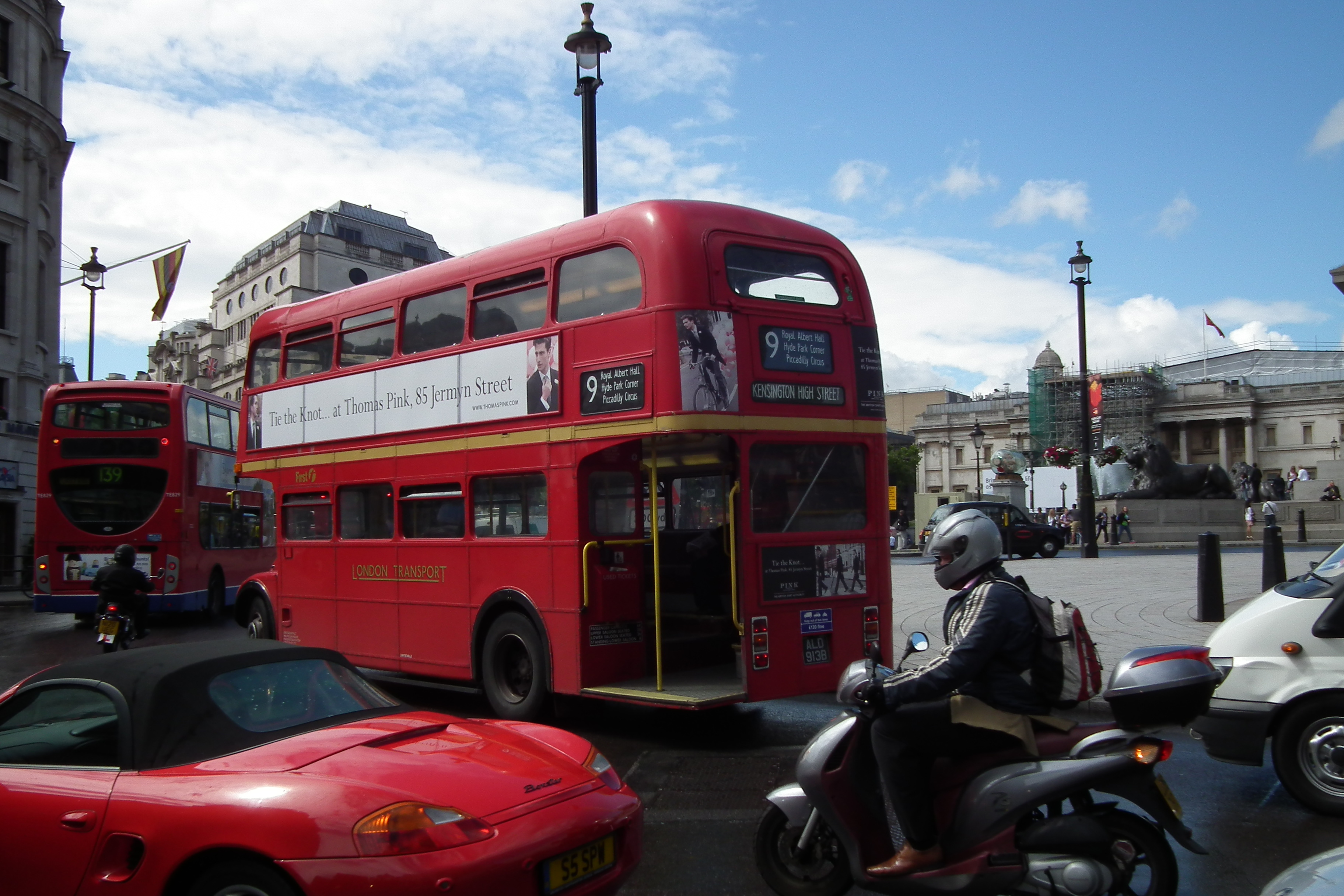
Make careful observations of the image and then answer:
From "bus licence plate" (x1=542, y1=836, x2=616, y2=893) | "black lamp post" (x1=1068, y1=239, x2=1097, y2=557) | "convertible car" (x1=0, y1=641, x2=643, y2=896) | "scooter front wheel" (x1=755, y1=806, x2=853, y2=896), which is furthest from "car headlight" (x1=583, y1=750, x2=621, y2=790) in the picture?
"black lamp post" (x1=1068, y1=239, x2=1097, y2=557)

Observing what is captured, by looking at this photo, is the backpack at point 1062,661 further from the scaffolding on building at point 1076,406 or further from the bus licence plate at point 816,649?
the scaffolding on building at point 1076,406

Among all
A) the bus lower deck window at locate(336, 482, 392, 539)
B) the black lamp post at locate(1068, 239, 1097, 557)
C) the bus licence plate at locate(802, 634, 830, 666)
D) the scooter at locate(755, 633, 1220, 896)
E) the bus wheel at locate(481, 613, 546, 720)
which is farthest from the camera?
the black lamp post at locate(1068, 239, 1097, 557)

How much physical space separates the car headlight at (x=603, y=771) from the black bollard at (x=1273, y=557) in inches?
427

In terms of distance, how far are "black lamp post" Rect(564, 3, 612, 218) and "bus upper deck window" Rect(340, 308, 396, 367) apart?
7.91ft

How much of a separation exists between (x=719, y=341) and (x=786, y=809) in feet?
13.2

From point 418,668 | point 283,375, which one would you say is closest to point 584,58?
point 283,375

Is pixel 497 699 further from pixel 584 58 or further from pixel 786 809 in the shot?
pixel 584 58

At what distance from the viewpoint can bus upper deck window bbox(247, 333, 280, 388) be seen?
1200cm

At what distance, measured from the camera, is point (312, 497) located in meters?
11.5

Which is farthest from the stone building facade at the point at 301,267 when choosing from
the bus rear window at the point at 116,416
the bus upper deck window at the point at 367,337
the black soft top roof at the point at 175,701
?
the black soft top roof at the point at 175,701

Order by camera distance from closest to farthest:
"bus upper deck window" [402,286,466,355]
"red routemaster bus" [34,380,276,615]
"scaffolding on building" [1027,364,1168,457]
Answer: "bus upper deck window" [402,286,466,355], "red routemaster bus" [34,380,276,615], "scaffolding on building" [1027,364,1168,457]

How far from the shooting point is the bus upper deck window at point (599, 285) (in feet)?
26.5

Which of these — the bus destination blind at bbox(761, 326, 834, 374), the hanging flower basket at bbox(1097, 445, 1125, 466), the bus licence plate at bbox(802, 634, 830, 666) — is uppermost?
the hanging flower basket at bbox(1097, 445, 1125, 466)

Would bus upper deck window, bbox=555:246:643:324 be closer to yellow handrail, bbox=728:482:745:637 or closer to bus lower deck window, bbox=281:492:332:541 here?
yellow handrail, bbox=728:482:745:637
